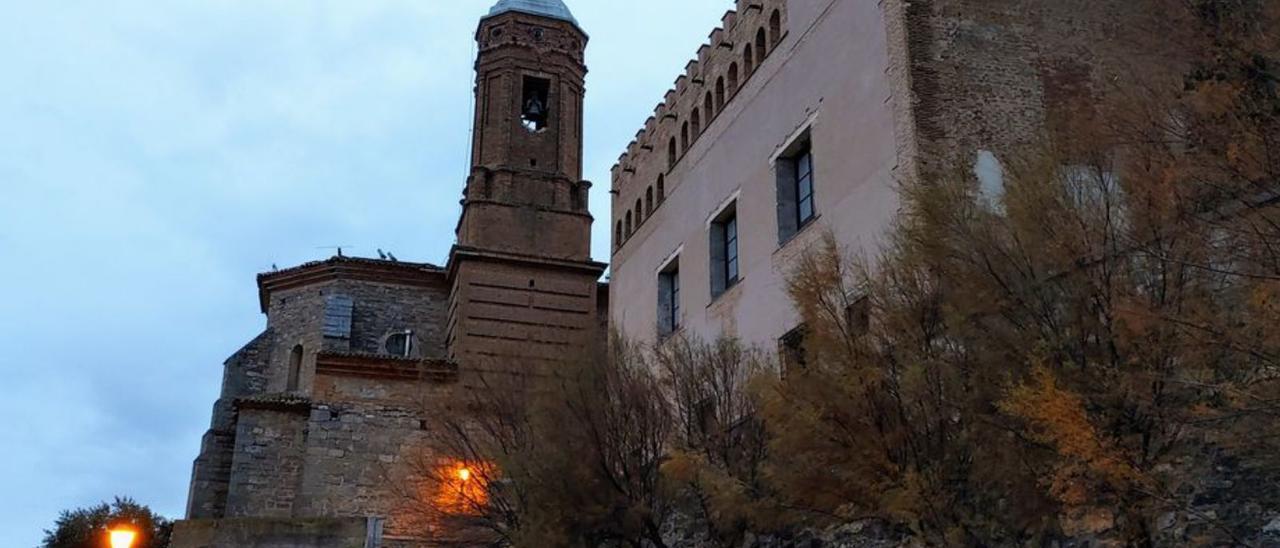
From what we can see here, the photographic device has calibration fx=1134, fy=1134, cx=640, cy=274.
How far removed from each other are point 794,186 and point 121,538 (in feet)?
34.5

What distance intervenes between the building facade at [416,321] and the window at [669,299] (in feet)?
6.62

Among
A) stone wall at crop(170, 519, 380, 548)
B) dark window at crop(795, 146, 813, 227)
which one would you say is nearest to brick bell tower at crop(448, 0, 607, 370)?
dark window at crop(795, 146, 813, 227)

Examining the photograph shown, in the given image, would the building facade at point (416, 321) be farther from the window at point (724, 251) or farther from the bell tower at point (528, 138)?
the window at point (724, 251)

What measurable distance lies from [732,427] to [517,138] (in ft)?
57.2

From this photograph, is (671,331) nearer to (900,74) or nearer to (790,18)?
(790,18)

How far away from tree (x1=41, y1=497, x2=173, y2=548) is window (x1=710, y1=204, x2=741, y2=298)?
55.6 feet

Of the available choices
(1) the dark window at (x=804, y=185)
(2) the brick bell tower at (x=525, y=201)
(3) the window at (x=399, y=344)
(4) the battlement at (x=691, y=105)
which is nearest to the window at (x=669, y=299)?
(4) the battlement at (x=691, y=105)

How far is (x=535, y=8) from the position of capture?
102ft

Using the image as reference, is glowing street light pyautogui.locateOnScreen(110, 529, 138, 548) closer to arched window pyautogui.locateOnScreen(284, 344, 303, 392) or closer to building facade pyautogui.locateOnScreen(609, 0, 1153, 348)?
building facade pyautogui.locateOnScreen(609, 0, 1153, 348)

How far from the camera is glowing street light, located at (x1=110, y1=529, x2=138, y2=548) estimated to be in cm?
1109

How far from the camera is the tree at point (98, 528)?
28.3 meters

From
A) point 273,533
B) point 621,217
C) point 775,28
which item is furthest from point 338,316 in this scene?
point 775,28

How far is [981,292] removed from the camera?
28.7ft

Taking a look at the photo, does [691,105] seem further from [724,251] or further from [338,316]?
[338,316]
